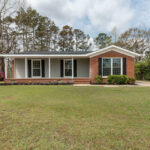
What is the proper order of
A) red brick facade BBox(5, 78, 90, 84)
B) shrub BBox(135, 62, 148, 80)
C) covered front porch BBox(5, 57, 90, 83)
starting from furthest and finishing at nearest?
shrub BBox(135, 62, 148, 80) < covered front porch BBox(5, 57, 90, 83) < red brick facade BBox(5, 78, 90, 84)

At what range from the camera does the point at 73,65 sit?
1388 centimetres

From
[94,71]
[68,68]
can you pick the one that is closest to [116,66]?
[94,71]

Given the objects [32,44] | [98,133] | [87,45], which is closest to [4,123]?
[98,133]

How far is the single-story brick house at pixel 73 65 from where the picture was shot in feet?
39.8

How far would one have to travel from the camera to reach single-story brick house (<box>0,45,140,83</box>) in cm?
1214

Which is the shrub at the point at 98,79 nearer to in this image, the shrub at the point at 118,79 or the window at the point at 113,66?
the shrub at the point at 118,79

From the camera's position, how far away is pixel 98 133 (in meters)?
2.45

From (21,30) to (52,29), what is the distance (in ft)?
23.0

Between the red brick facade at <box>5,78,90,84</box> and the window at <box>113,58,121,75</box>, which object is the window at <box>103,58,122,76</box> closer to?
the window at <box>113,58,121,75</box>

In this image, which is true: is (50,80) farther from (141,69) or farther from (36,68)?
(141,69)

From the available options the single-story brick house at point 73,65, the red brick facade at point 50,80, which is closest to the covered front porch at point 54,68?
the single-story brick house at point 73,65

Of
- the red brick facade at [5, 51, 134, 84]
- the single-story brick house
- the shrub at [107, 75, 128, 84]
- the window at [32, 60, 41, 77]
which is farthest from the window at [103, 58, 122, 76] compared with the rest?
the window at [32, 60, 41, 77]

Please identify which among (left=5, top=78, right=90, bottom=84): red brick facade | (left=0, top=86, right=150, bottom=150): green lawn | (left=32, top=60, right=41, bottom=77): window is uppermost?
(left=32, top=60, right=41, bottom=77): window

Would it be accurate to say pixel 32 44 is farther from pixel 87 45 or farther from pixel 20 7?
pixel 87 45
